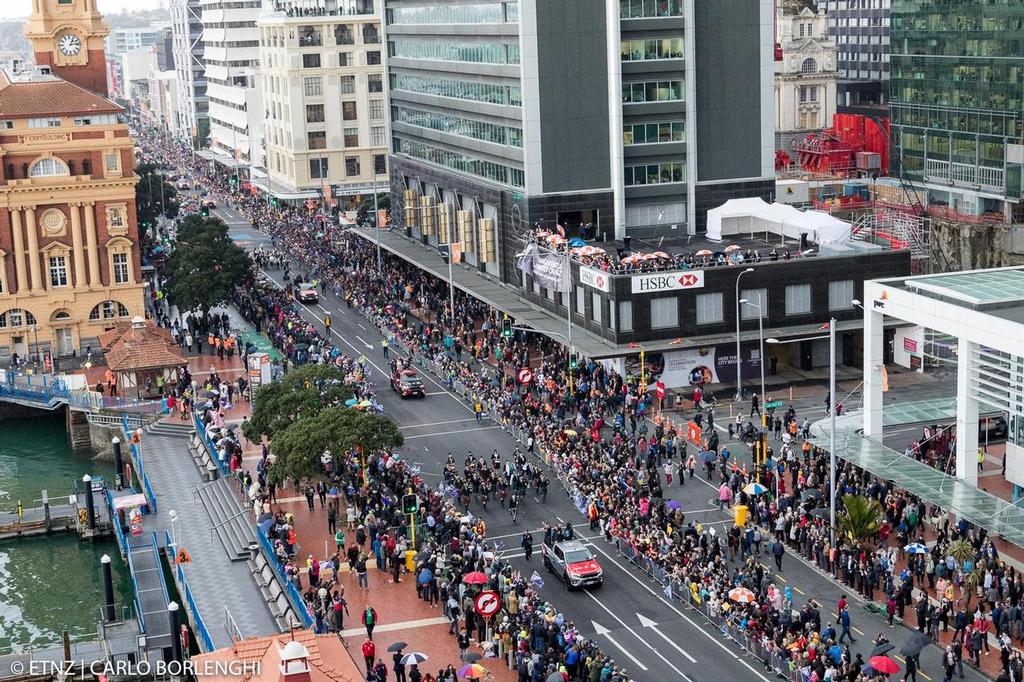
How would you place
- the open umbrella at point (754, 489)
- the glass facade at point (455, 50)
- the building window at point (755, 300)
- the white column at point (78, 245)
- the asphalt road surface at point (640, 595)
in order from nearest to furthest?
the asphalt road surface at point (640, 595), the open umbrella at point (754, 489), the building window at point (755, 300), the glass facade at point (455, 50), the white column at point (78, 245)

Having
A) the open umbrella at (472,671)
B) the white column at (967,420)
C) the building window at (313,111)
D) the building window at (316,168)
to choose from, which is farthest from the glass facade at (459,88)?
the open umbrella at (472,671)

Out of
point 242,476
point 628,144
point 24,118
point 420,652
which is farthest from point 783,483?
point 24,118

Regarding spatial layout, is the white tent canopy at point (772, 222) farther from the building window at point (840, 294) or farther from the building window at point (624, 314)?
the building window at point (624, 314)

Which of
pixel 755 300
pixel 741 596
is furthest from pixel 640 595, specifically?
pixel 755 300

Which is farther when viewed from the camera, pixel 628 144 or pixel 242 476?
pixel 628 144

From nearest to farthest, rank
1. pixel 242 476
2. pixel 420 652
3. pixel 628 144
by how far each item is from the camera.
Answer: pixel 420 652 → pixel 242 476 → pixel 628 144

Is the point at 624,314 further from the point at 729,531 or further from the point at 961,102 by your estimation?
the point at 961,102

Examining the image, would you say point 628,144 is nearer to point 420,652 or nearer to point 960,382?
point 960,382

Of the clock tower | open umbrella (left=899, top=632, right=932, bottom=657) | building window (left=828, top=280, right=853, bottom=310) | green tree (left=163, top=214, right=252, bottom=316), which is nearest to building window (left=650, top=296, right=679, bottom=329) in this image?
building window (left=828, top=280, right=853, bottom=310)
